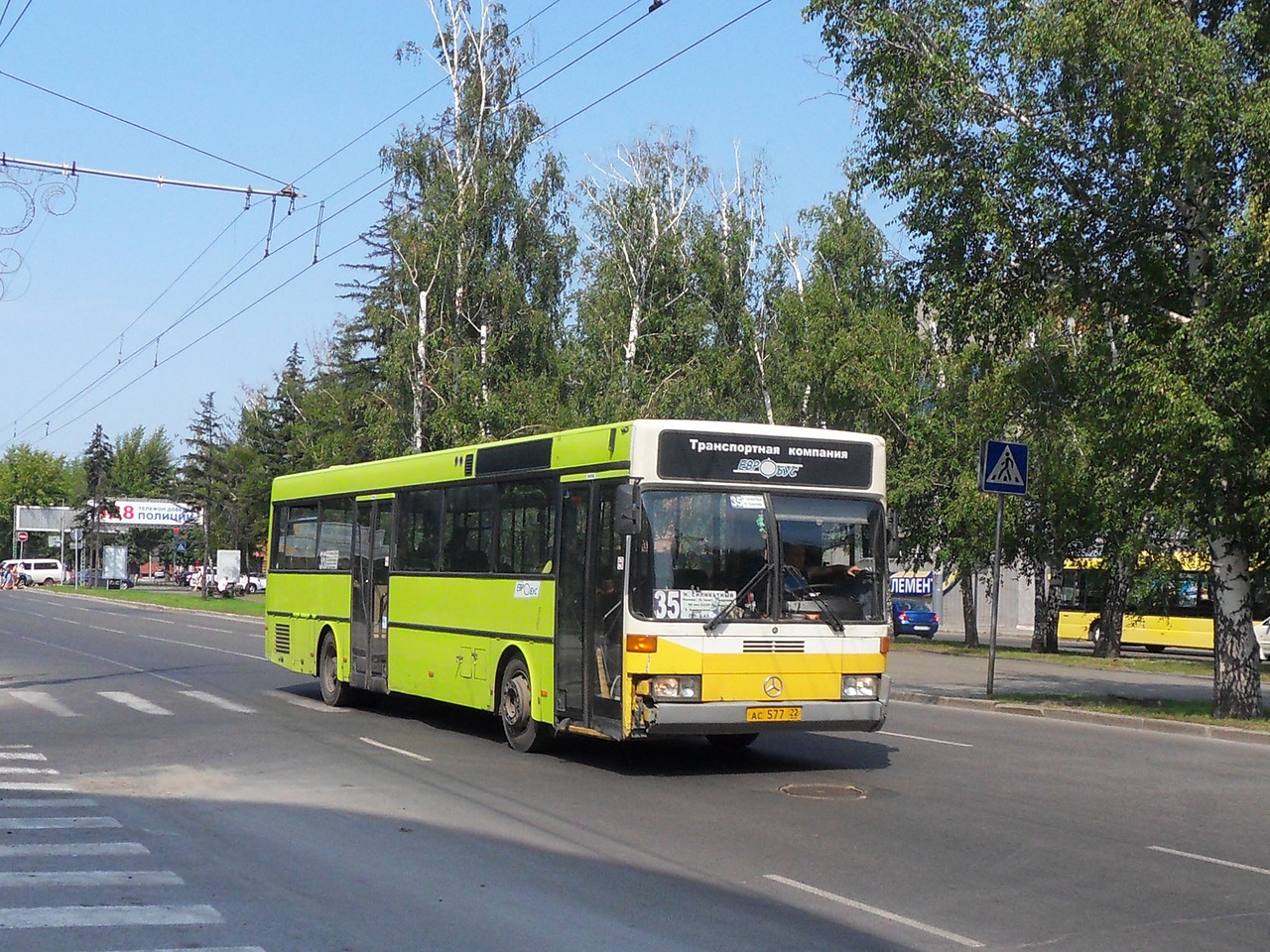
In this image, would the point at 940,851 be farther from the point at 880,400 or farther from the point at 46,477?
the point at 46,477

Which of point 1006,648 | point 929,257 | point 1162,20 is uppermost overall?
point 1162,20

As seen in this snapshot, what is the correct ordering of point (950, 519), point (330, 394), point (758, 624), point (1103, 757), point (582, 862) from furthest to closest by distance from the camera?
point (330, 394), point (950, 519), point (1103, 757), point (758, 624), point (582, 862)

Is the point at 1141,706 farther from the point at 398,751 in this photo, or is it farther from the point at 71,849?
the point at 71,849

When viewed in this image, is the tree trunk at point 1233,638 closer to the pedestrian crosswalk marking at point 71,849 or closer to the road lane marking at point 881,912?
the road lane marking at point 881,912

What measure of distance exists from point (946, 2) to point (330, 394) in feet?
210

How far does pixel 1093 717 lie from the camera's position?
18000 mm

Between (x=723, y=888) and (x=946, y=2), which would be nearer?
(x=723, y=888)

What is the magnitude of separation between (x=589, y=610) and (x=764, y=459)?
1.98 meters

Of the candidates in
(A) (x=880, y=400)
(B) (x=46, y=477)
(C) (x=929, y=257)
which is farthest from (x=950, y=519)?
(B) (x=46, y=477)

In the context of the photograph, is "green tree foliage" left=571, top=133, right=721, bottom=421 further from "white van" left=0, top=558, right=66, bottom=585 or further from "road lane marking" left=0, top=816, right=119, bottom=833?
"white van" left=0, top=558, right=66, bottom=585

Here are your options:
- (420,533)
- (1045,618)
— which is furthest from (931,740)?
(1045,618)

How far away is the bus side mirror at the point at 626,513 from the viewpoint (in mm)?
11680

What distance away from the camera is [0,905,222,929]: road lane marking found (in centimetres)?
702

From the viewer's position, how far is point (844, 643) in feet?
41.1
